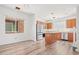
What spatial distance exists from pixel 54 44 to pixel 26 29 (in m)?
0.73

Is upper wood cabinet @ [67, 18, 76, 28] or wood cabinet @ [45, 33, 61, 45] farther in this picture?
wood cabinet @ [45, 33, 61, 45]

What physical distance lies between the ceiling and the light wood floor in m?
0.62

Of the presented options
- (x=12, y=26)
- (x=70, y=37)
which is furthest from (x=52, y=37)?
(x=12, y=26)

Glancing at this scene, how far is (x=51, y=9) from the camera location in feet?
8.46

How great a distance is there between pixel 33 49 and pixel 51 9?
0.95 meters

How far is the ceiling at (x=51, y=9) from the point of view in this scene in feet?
7.90

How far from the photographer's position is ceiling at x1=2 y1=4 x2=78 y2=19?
2408mm

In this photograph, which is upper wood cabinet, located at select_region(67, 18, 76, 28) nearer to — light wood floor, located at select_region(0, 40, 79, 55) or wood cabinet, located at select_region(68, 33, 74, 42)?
wood cabinet, located at select_region(68, 33, 74, 42)

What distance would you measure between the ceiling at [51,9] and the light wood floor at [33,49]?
24.6 inches

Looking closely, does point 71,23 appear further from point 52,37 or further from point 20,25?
point 20,25

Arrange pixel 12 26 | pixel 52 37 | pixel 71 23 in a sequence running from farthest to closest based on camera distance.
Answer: pixel 52 37 → pixel 12 26 → pixel 71 23

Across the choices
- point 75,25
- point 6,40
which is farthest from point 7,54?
point 75,25

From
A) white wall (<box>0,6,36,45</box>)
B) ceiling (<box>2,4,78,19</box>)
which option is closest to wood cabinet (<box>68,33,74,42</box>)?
ceiling (<box>2,4,78,19</box>)
